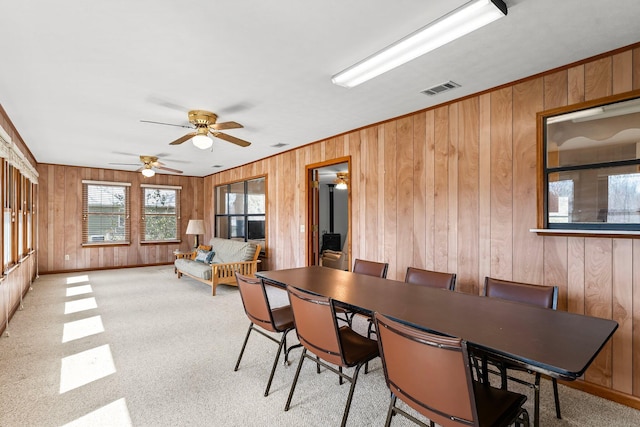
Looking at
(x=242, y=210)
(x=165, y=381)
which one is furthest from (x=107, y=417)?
(x=242, y=210)

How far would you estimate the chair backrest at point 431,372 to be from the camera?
47.5 inches

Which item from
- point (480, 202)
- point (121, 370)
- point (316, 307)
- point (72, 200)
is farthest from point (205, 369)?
point (72, 200)

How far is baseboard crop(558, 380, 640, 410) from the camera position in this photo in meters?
2.21

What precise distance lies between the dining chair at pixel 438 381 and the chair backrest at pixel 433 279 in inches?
43.5

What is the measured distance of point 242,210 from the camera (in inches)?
289

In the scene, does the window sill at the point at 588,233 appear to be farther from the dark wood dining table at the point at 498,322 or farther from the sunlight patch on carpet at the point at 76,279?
the sunlight patch on carpet at the point at 76,279

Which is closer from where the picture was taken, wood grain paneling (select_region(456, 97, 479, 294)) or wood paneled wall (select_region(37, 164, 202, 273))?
wood grain paneling (select_region(456, 97, 479, 294))

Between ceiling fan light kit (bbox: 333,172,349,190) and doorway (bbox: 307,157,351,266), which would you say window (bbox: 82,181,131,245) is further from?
ceiling fan light kit (bbox: 333,172,349,190)

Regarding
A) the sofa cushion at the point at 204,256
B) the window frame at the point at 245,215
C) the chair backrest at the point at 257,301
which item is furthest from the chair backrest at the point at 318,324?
the sofa cushion at the point at 204,256

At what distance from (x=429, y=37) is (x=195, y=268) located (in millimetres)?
5184

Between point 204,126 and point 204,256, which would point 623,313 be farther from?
point 204,256

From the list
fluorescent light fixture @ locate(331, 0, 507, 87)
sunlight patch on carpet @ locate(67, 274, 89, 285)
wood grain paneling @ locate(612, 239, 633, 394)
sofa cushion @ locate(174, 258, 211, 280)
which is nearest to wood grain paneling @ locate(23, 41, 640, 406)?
wood grain paneling @ locate(612, 239, 633, 394)

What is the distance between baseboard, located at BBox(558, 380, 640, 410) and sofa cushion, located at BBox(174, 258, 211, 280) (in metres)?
4.88

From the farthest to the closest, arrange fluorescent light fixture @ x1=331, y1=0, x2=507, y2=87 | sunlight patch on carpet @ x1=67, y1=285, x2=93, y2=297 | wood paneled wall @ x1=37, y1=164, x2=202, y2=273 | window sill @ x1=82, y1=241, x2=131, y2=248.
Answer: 1. window sill @ x1=82, y1=241, x2=131, y2=248
2. wood paneled wall @ x1=37, y1=164, x2=202, y2=273
3. sunlight patch on carpet @ x1=67, y1=285, x2=93, y2=297
4. fluorescent light fixture @ x1=331, y1=0, x2=507, y2=87
